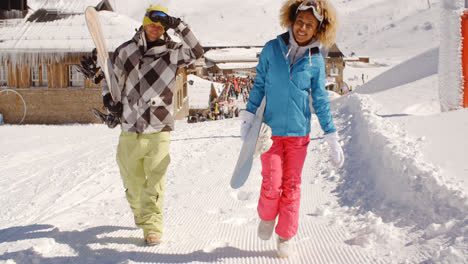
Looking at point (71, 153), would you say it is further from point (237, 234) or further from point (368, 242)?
point (368, 242)

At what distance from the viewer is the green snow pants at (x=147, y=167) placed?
3137 millimetres

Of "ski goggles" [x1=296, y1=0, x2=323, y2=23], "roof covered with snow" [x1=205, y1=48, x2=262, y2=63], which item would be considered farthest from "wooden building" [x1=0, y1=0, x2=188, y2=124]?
"roof covered with snow" [x1=205, y1=48, x2=262, y2=63]

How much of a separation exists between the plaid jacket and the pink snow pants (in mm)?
920

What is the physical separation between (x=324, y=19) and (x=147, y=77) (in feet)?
4.55

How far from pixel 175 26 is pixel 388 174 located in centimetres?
258

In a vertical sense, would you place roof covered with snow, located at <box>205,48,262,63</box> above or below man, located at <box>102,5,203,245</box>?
above

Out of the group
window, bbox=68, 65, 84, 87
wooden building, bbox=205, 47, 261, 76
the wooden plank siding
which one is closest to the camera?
the wooden plank siding

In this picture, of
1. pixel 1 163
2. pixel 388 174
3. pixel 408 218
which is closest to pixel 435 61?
pixel 388 174

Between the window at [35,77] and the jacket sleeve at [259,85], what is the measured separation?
20.2 meters

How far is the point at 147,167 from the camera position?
3.17 metres

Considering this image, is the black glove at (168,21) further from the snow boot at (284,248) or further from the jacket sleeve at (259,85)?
the snow boot at (284,248)

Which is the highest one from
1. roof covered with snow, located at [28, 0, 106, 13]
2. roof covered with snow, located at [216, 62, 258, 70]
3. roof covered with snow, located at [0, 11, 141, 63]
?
roof covered with snow, located at [216, 62, 258, 70]

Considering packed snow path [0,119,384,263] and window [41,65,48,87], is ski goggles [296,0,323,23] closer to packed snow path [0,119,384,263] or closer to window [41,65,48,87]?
packed snow path [0,119,384,263]

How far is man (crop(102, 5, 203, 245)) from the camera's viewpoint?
311 cm
